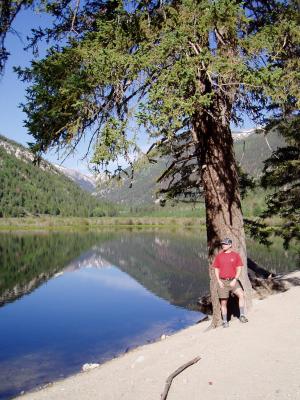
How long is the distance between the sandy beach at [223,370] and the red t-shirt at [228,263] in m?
1.00

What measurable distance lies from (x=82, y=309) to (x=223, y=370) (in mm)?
18985

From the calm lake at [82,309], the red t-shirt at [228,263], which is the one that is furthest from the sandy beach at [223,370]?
the calm lake at [82,309]

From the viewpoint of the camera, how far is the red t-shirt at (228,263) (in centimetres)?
867

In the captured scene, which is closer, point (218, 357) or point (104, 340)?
point (218, 357)

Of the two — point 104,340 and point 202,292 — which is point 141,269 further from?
point 104,340

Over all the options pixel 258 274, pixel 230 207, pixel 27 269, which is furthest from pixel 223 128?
pixel 27 269

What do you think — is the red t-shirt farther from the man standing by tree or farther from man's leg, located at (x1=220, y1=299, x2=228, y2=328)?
man's leg, located at (x1=220, y1=299, x2=228, y2=328)

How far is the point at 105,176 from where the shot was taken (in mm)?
8148

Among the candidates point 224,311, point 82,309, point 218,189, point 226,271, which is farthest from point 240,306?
point 82,309

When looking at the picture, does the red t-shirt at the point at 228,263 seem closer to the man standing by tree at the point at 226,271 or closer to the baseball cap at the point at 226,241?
the man standing by tree at the point at 226,271

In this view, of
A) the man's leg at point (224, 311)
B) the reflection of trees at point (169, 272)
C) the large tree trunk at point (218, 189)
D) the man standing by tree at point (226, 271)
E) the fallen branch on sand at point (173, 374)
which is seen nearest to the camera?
the fallen branch on sand at point (173, 374)

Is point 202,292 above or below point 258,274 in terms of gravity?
below

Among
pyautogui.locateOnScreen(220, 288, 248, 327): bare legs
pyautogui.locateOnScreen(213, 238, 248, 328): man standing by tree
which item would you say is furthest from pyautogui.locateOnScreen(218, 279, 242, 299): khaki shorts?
pyautogui.locateOnScreen(220, 288, 248, 327): bare legs

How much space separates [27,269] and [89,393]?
34.2 m
